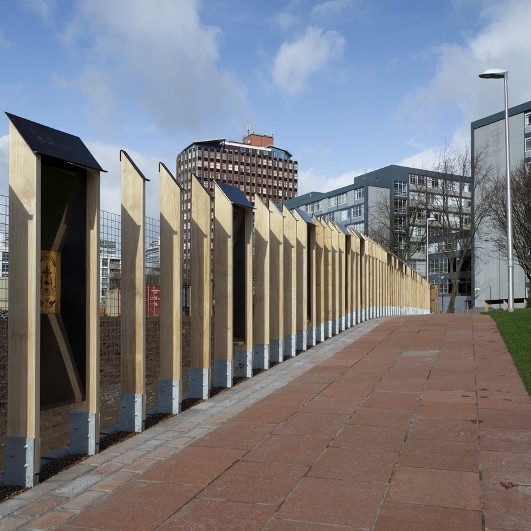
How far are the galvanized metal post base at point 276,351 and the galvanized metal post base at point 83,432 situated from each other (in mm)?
5353

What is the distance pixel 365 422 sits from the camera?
636 cm

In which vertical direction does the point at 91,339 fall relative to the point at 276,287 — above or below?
below

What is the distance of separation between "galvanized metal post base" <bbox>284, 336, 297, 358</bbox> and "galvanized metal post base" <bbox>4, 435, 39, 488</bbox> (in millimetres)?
6962

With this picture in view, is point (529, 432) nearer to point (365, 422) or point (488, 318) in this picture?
point (365, 422)

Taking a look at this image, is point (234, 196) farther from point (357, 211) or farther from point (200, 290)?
point (357, 211)

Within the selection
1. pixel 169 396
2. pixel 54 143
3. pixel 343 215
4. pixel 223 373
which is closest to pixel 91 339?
pixel 54 143

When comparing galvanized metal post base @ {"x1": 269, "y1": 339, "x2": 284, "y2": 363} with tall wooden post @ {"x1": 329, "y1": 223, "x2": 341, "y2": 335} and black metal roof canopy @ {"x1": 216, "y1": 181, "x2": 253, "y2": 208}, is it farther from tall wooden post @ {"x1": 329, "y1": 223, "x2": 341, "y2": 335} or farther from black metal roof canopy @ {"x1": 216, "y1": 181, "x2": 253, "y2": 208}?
tall wooden post @ {"x1": 329, "y1": 223, "x2": 341, "y2": 335}

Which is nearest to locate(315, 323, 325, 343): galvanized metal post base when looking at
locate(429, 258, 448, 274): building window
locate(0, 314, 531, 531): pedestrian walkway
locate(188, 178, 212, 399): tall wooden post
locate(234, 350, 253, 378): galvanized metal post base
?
locate(234, 350, 253, 378): galvanized metal post base

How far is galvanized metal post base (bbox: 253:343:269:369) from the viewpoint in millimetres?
9953

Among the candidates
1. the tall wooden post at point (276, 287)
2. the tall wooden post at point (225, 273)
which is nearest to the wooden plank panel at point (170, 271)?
the tall wooden post at point (225, 273)

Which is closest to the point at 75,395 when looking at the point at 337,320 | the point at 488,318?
the point at 337,320

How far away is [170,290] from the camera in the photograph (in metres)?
6.99

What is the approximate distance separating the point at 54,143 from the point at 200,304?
3223 mm

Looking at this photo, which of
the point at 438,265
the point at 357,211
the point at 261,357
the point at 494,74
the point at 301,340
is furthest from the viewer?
the point at 357,211
